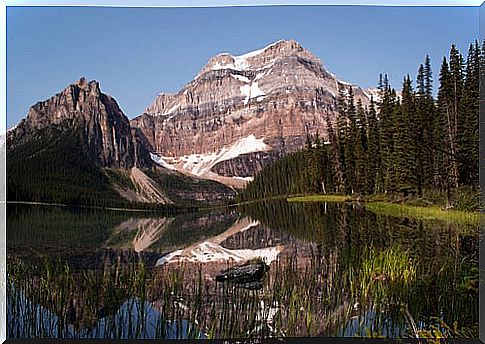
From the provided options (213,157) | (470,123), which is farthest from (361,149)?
(213,157)

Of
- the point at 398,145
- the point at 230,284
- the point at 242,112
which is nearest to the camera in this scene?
the point at 230,284

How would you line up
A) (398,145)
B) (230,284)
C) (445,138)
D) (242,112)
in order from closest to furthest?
(230,284), (445,138), (398,145), (242,112)

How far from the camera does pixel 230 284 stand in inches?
243

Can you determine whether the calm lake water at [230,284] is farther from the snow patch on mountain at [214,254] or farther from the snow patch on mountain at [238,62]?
the snow patch on mountain at [238,62]

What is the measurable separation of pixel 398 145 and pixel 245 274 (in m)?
1.70

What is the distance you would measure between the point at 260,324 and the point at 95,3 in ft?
9.86

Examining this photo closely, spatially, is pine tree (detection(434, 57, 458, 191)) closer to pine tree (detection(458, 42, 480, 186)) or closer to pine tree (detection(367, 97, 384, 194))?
pine tree (detection(458, 42, 480, 186))

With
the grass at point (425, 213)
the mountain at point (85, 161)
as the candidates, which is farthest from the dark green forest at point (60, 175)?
the grass at point (425, 213)

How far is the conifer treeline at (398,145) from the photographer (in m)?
6.23

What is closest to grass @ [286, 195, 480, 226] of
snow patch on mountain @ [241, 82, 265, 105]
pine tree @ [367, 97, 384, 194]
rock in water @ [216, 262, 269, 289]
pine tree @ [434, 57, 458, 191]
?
pine tree @ [367, 97, 384, 194]

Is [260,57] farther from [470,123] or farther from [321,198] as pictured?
[470,123]

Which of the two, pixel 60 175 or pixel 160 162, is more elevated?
pixel 160 162

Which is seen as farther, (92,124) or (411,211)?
(92,124)

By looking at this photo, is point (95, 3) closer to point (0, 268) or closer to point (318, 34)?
point (318, 34)
